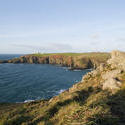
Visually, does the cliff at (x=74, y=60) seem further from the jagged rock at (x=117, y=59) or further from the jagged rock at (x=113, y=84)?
the jagged rock at (x=113, y=84)

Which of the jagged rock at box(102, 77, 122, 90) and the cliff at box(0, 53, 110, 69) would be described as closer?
the jagged rock at box(102, 77, 122, 90)

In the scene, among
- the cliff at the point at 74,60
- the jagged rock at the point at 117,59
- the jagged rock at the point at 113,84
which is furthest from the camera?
the cliff at the point at 74,60

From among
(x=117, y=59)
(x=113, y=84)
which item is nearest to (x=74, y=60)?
(x=117, y=59)

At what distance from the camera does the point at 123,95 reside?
11609 millimetres

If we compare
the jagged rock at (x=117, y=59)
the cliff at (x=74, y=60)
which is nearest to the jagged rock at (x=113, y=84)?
the jagged rock at (x=117, y=59)

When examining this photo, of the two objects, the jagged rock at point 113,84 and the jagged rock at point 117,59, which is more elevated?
the jagged rock at point 117,59

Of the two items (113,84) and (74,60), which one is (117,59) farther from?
(74,60)

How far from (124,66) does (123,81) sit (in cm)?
474

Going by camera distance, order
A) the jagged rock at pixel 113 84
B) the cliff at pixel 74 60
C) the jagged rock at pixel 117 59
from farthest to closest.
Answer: the cliff at pixel 74 60
the jagged rock at pixel 117 59
the jagged rock at pixel 113 84

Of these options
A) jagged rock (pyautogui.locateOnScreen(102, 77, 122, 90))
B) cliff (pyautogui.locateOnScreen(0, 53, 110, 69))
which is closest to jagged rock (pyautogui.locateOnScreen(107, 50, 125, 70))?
jagged rock (pyautogui.locateOnScreen(102, 77, 122, 90))

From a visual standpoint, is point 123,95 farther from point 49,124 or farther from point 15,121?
point 15,121

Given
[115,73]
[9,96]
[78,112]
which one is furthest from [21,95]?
[78,112]

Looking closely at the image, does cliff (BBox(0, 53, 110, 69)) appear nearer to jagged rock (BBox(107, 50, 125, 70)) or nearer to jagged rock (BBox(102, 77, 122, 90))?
jagged rock (BBox(107, 50, 125, 70))

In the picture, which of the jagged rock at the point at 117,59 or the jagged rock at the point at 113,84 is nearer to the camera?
the jagged rock at the point at 113,84
